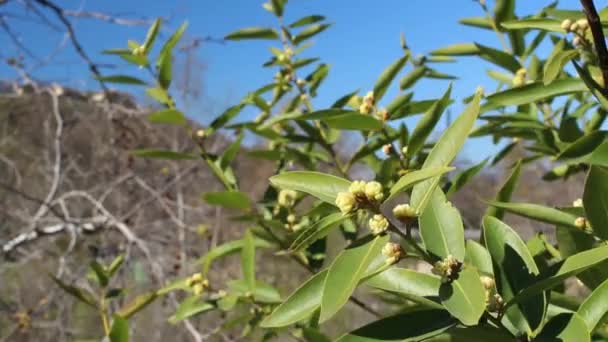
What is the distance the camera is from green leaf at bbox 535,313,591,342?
1.55 ft

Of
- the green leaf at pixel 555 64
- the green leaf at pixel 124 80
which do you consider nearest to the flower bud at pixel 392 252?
the green leaf at pixel 555 64

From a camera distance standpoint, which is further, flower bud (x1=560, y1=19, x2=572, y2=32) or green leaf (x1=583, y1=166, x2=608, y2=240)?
flower bud (x1=560, y1=19, x2=572, y2=32)

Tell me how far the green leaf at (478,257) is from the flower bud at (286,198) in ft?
1.81

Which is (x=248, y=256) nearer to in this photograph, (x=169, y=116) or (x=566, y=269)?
(x=169, y=116)

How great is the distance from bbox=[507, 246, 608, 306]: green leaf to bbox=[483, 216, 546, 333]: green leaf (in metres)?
0.03

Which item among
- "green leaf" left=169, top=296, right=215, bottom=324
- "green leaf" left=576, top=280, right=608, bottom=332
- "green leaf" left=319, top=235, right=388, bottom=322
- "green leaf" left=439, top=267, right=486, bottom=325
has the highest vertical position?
"green leaf" left=319, top=235, right=388, bottom=322

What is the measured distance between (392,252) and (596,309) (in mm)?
193

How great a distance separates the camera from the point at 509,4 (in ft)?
3.33

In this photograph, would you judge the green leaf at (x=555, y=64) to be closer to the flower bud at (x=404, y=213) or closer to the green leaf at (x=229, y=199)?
the flower bud at (x=404, y=213)

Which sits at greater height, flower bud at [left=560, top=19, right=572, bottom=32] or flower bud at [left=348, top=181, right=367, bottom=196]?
flower bud at [left=560, top=19, right=572, bottom=32]

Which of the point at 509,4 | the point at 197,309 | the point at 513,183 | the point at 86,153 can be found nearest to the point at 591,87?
the point at 513,183

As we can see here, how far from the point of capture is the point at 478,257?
0.63 m

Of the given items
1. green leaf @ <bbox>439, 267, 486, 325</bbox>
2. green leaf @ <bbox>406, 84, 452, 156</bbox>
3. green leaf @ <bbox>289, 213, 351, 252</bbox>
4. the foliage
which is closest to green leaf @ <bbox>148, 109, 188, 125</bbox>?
the foliage

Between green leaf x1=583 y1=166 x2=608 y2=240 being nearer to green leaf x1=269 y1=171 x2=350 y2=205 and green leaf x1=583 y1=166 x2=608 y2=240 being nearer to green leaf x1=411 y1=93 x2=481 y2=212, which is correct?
green leaf x1=411 y1=93 x2=481 y2=212
